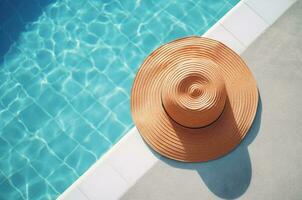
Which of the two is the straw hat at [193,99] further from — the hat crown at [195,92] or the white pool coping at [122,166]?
the white pool coping at [122,166]

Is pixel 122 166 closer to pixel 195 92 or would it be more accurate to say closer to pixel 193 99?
pixel 193 99

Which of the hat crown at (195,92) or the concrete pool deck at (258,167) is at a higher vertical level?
the hat crown at (195,92)

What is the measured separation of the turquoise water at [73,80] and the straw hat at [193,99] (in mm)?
674

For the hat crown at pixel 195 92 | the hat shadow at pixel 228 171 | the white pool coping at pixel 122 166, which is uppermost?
the hat crown at pixel 195 92

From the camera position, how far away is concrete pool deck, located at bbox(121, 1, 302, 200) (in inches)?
265

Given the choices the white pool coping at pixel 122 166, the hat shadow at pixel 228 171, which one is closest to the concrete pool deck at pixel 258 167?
the hat shadow at pixel 228 171

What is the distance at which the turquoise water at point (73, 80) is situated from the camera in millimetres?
7395

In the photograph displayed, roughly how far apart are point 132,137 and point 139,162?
56 cm

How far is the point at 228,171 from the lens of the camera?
6824mm

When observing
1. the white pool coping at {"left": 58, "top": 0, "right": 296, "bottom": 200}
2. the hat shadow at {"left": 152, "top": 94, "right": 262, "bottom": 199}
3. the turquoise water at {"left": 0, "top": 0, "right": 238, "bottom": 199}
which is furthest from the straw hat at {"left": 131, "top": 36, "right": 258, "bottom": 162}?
the turquoise water at {"left": 0, "top": 0, "right": 238, "bottom": 199}

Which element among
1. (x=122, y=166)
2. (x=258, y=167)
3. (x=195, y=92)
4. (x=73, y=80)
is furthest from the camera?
(x=73, y=80)

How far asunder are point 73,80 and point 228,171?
164 inches

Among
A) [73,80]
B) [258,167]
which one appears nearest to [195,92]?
[258,167]

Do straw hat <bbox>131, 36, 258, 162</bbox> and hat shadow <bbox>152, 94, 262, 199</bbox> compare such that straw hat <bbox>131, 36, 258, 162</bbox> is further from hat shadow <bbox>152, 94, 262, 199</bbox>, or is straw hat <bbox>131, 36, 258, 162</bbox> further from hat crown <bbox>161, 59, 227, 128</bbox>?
hat shadow <bbox>152, 94, 262, 199</bbox>
